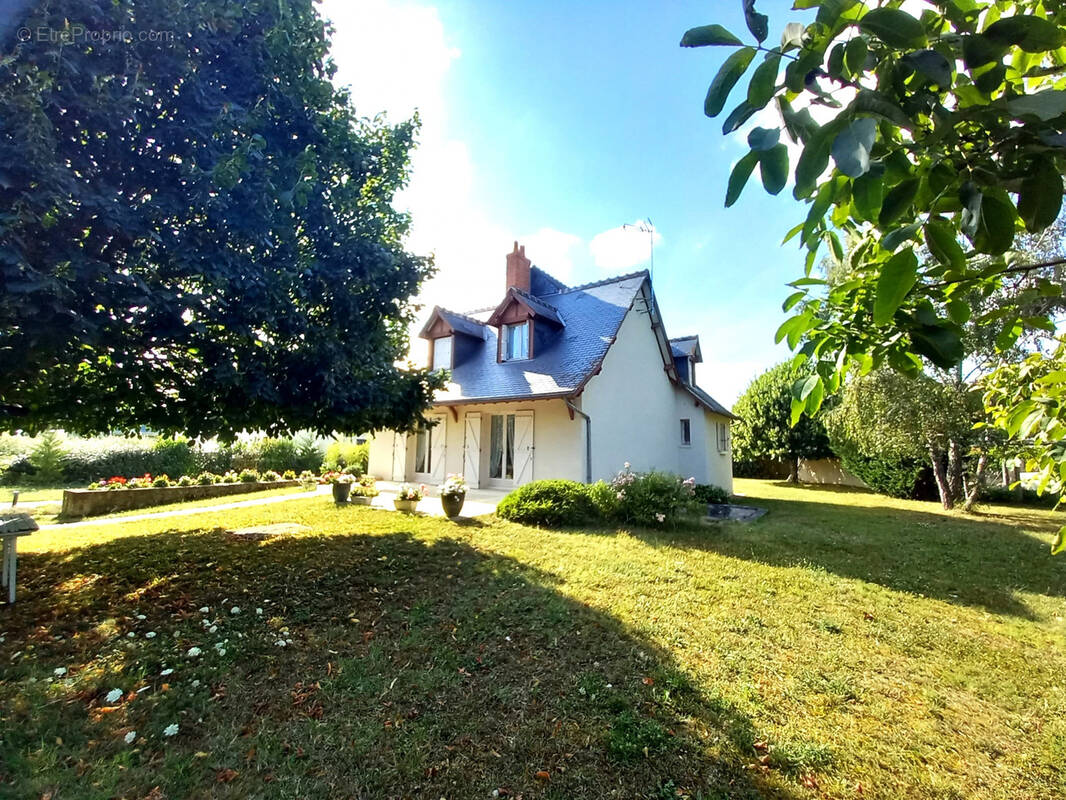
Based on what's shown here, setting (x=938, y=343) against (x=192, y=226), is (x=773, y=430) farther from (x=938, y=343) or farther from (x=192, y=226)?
(x=938, y=343)

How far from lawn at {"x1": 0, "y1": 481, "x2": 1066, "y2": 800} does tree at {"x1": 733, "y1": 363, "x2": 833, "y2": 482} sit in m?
17.7

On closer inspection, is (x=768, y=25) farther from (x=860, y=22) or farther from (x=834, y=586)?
(x=834, y=586)

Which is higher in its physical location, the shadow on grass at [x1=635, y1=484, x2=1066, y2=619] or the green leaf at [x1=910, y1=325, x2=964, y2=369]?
the green leaf at [x1=910, y1=325, x2=964, y2=369]

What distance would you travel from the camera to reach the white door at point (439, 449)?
1464 cm

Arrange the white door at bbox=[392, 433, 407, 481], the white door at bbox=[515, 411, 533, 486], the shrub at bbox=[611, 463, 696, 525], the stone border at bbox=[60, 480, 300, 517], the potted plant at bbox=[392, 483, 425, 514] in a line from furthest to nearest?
the white door at bbox=[392, 433, 407, 481], the white door at bbox=[515, 411, 533, 486], the stone border at bbox=[60, 480, 300, 517], the potted plant at bbox=[392, 483, 425, 514], the shrub at bbox=[611, 463, 696, 525]

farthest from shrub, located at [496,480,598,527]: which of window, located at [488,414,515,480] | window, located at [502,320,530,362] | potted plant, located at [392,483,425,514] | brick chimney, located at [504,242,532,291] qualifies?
brick chimney, located at [504,242,532,291]

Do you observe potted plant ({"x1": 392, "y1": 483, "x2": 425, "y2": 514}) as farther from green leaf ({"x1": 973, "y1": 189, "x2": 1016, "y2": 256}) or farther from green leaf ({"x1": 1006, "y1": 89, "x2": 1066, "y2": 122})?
green leaf ({"x1": 1006, "y1": 89, "x2": 1066, "y2": 122})

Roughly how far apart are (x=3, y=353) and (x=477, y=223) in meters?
6.35

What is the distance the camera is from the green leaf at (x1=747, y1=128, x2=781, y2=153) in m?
0.84

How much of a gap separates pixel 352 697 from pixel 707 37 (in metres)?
3.88

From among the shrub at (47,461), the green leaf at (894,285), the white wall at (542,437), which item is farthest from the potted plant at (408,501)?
the shrub at (47,461)

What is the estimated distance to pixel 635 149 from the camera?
8.29 m

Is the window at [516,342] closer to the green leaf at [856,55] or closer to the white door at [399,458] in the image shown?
the white door at [399,458]

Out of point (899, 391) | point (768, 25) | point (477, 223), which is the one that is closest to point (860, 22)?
point (768, 25)
